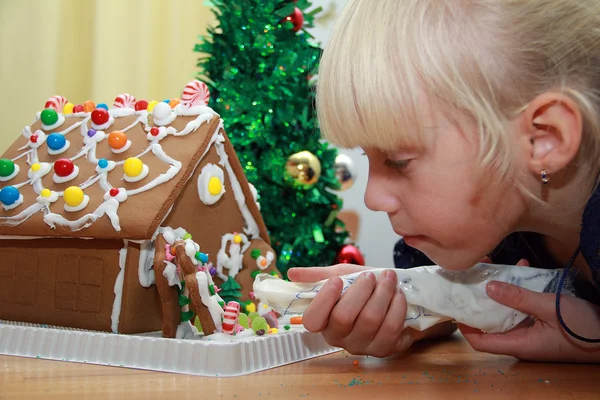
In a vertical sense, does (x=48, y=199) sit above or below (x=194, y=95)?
below

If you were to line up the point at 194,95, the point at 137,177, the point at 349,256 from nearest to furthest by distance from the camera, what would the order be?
1. the point at 137,177
2. the point at 194,95
3. the point at 349,256

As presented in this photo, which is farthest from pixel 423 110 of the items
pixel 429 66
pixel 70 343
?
pixel 70 343

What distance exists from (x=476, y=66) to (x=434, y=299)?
0.34 m

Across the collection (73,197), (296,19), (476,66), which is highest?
(296,19)

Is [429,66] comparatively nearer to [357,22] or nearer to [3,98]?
[357,22]

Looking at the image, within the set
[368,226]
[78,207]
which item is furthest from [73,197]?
[368,226]

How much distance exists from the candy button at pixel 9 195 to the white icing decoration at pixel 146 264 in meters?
0.24

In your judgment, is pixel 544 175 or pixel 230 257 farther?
pixel 230 257

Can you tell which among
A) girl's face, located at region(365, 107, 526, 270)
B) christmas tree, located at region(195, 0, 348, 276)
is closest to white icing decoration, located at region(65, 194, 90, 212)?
girl's face, located at region(365, 107, 526, 270)

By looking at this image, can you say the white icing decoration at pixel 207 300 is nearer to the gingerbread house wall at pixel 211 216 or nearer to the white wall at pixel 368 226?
the gingerbread house wall at pixel 211 216

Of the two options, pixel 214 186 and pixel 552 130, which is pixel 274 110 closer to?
pixel 214 186

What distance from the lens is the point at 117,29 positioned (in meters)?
2.19

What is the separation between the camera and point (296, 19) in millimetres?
1912

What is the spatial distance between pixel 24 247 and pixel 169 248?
0.27 meters
